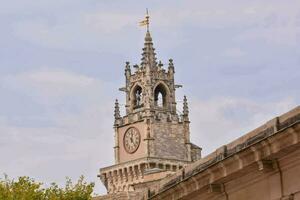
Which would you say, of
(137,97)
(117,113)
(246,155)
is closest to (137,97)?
(137,97)

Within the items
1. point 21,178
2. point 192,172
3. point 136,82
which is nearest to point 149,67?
point 136,82

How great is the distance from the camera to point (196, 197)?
40.6 m

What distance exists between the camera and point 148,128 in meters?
150

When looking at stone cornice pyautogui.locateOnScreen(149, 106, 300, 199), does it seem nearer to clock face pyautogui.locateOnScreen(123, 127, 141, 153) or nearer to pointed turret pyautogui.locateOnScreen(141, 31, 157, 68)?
clock face pyautogui.locateOnScreen(123, 127, 141, 153)

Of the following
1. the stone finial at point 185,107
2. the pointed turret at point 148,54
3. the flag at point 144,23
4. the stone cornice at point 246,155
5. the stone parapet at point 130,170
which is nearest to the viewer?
the stone cornice at point 246,155

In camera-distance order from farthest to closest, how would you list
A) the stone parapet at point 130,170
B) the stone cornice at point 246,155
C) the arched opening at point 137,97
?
the arched opening at point 137,97 → the stone parapet at point 130,170 → the stone cornice at point 246,155

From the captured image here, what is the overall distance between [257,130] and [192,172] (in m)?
5.66

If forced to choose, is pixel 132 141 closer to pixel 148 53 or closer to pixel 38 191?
pixel 148 53

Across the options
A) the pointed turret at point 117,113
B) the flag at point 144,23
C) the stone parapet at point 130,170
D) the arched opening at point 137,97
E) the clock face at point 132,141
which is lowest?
the stone parapet at point 130,170

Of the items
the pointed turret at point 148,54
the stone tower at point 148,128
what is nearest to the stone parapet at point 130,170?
the stone tower at point 148,128

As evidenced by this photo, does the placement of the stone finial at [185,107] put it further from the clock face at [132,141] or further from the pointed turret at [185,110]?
the clock face at [132,141]

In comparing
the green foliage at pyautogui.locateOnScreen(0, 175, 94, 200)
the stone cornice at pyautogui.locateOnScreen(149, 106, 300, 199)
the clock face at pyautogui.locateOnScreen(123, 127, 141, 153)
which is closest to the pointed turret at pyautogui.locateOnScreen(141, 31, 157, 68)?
the clock face at pyautogui.locateOnScreen(123, 127, 141, 153)

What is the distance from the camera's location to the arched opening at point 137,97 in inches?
5989

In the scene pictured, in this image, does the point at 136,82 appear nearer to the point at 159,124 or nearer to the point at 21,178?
the point at 159,124
